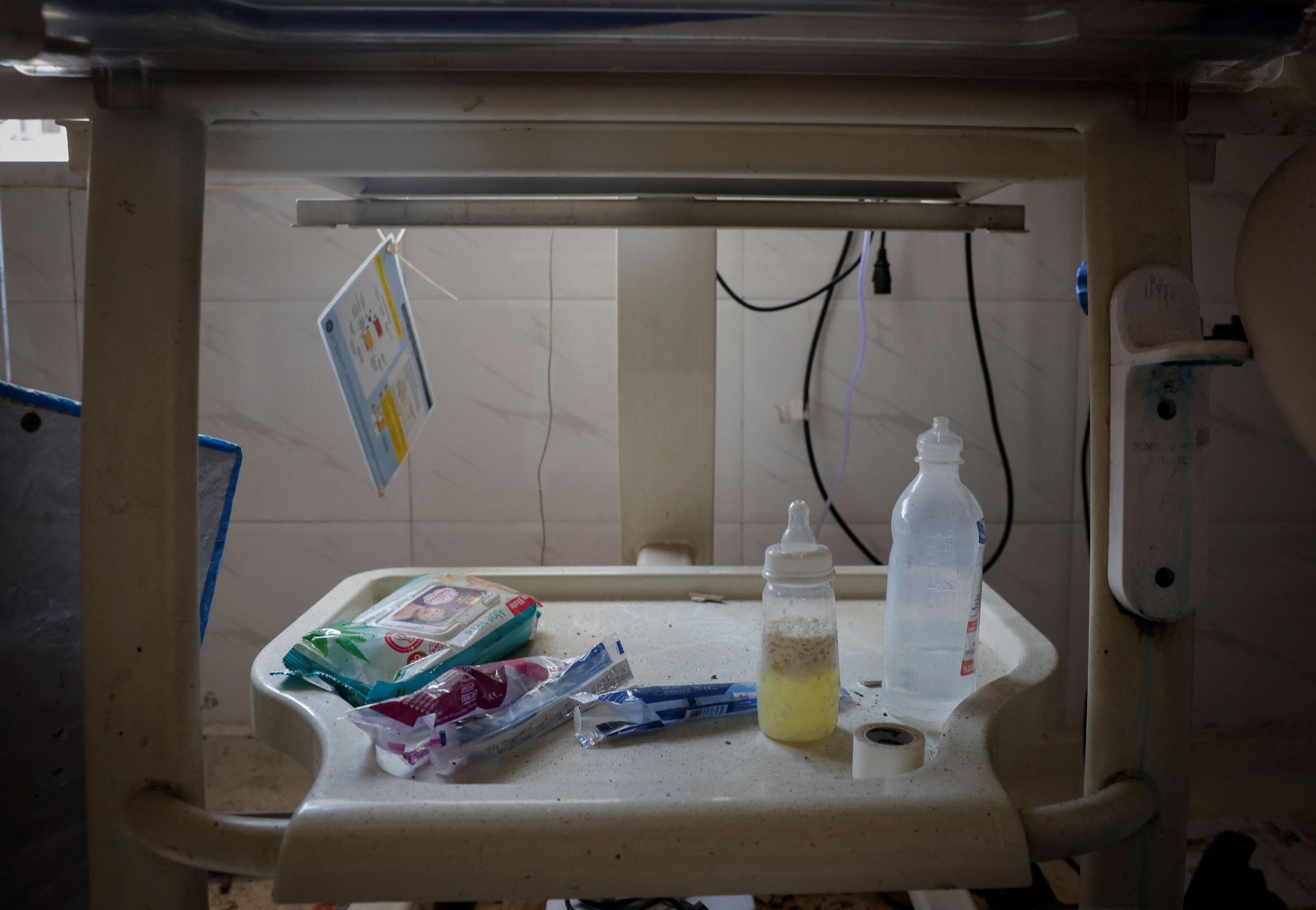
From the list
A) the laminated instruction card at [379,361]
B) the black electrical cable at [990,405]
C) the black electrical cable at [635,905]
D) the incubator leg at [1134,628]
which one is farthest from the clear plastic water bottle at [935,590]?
the black electrical cable at [990,405]

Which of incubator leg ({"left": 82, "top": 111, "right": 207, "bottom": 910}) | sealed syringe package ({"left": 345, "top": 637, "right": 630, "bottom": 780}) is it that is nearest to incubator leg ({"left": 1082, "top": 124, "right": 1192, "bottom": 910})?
sealed syringe package ({"left": 345, "top": 637, "right": 630, "bottom": 780})

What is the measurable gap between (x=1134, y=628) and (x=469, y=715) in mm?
395

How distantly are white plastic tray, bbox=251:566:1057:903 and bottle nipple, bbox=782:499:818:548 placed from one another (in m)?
0.12

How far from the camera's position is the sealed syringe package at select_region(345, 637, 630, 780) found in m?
0.50

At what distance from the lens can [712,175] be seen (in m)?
0.52

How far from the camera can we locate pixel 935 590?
24.6 inches

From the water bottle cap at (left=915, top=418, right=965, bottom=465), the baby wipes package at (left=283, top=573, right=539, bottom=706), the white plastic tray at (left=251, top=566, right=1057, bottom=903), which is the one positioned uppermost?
the water bottle cap at (left=915, top=418, right=965, bottom=465)

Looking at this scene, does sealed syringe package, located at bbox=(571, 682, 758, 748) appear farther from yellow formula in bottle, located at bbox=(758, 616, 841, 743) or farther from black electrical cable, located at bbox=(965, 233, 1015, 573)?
black electrical cable, located at bbox=(965, 233, 1015, 573)

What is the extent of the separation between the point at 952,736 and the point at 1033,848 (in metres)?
0.09

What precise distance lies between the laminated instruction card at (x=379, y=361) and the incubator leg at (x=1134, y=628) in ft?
1.66

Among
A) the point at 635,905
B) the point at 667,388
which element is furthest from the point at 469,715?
the point at 635,905

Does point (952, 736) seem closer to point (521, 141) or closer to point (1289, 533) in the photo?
point (521, 141)

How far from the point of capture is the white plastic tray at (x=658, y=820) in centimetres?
40

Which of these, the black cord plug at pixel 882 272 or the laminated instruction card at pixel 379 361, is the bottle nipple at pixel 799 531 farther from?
the black cord plug at pixel 882 272
